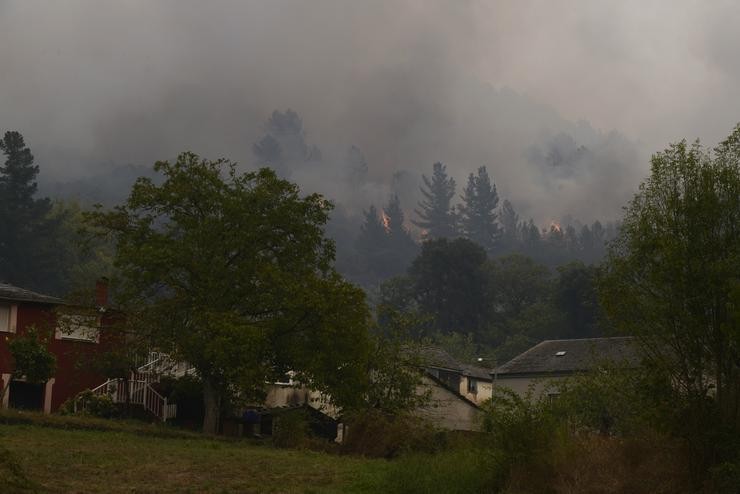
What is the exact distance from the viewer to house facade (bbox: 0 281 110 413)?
43.3 metres

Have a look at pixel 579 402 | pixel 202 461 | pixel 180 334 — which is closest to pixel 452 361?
pixel 579 402

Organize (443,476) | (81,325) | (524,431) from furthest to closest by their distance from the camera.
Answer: (81,325) → (443,476) → (524,431)

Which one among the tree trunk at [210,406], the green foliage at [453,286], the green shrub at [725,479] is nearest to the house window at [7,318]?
the tree trunk at [210,406]

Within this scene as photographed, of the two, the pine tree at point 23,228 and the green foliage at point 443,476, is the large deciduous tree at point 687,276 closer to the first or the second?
the green foliage at point 443,476

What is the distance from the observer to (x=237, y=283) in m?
41.2

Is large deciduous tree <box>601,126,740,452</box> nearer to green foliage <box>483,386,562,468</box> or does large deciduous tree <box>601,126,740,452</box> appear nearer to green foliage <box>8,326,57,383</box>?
green foliage <box>483,386,562,468</box>

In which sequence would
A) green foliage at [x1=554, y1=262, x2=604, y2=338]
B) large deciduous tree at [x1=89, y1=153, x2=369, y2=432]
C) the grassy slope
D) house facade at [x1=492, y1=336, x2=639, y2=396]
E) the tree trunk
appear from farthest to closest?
green foliage at [x1=554, y1=262, x2=604, y2=338] → house facade at [x1=492, y1=336, x2=639, y2=396] → the tree trunk → large deciduous tree at [x1=89, y1=153, x2=369, y2=432] → the grassy slope

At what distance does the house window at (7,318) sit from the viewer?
43875mm

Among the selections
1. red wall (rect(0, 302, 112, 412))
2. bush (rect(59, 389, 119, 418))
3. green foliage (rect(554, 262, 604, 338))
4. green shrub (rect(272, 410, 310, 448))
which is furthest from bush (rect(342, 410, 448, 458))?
green foliage (rect(554, 262, 604, 338))

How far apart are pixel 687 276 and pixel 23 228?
103 metres

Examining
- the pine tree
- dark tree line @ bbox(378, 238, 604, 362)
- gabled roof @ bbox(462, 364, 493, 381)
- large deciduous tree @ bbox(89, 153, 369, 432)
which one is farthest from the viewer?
dark tree line @ bbox(378, 238, 604, 362)

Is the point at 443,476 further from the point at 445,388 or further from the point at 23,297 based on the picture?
the point at 445,388

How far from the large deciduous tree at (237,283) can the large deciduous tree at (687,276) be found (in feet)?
60.8

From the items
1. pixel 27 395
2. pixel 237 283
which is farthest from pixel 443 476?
pixel 27 395
